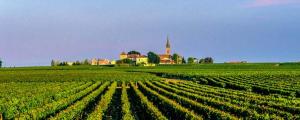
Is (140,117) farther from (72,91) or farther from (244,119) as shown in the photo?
(72,91)

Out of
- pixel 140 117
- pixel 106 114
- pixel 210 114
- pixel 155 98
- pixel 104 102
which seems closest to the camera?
pixel 210 114

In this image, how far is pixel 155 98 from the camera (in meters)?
37.9

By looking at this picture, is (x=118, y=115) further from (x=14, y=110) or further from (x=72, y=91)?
(x=72, y=91)

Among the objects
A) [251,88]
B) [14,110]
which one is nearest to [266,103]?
[14,110]

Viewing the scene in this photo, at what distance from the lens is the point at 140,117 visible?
92.0 feet

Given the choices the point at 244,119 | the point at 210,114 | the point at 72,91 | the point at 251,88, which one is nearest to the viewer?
the point at 244,119

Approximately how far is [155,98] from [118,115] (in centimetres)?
912

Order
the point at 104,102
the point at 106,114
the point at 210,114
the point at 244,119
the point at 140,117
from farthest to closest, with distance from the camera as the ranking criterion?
the point at 104,102 < the point at 106,114 < the point at 140,117 < the point at 210,114 < the point at 244,119

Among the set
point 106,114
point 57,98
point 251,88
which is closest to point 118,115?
point 106,114

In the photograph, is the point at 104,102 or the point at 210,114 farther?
the point at 104,102

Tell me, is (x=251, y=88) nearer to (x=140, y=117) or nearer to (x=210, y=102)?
(x=210, y=102)

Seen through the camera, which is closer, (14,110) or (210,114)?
(210,114)

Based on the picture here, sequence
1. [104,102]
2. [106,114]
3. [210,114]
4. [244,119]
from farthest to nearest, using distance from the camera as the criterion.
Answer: [104,102], [106,114], [210,114], [244,119]

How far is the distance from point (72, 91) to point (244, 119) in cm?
2515
